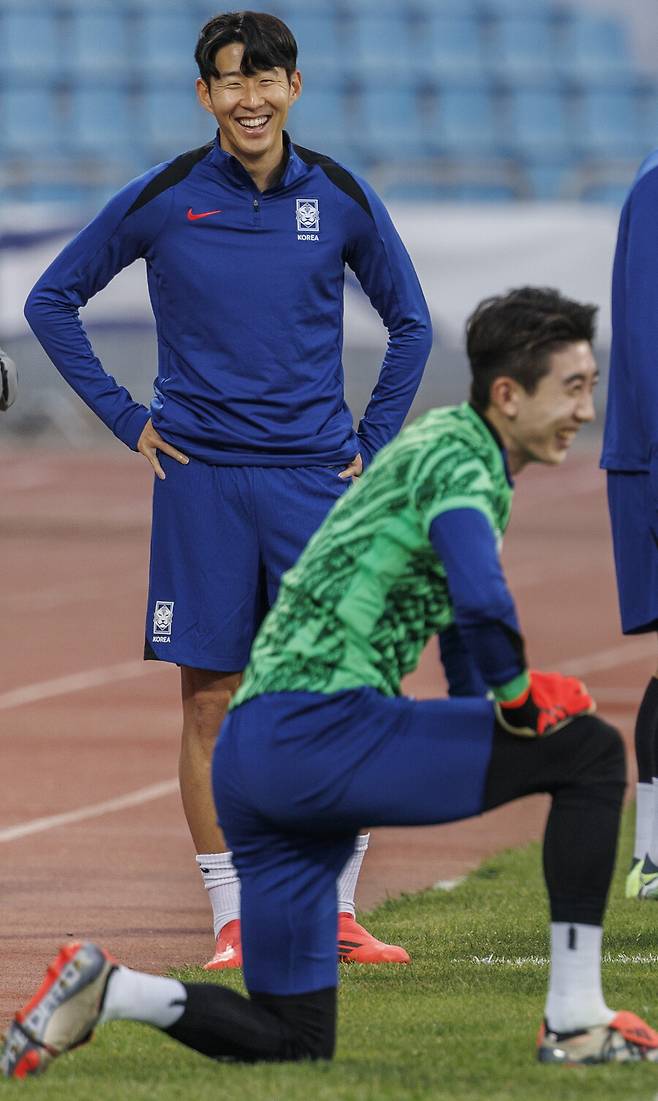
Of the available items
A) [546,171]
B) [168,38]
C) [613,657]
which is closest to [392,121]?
[546,171]

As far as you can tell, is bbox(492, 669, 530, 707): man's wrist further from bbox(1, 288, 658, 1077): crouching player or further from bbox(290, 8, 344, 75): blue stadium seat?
bbox(290, 8, 344, 75): blue stadium seat

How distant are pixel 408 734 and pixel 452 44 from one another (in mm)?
30523

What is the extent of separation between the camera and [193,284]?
19.5 ft

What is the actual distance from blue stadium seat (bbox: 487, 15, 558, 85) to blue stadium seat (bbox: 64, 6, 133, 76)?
560 centimetres

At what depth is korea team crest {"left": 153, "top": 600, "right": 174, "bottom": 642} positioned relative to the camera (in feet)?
19.7

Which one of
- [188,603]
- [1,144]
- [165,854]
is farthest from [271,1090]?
[1,144]

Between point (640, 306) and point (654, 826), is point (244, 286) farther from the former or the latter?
point (654, 826)

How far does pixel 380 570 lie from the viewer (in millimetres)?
4270

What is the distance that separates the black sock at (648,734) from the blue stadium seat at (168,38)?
25802 millimetres

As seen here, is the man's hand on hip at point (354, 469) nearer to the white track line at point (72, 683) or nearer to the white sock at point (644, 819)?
the white sock at point (644, 819)

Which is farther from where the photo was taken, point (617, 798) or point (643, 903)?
point (643, 903)

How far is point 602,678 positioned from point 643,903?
A: 673 centimetres

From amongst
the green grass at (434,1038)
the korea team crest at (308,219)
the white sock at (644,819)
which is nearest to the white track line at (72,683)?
the white sock at (644,819)

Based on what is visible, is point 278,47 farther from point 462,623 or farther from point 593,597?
point 593,597
